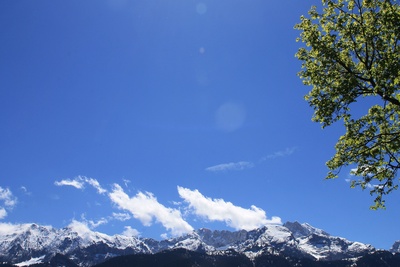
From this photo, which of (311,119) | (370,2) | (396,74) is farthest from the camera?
(311,119)

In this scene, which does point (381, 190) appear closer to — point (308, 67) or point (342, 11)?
point (308, 67)

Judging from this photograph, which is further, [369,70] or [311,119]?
[311,119]

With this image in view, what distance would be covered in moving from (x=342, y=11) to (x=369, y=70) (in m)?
5.06

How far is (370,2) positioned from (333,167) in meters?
11.1

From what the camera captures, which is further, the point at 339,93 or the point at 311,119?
the point at 311,119

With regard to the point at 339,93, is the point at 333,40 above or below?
above

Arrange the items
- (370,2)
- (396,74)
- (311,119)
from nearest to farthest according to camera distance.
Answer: (396,74) → (370,2) → (311,119)

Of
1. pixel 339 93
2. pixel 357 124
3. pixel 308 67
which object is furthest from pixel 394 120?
pixel 308 67

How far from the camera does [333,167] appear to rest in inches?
1039

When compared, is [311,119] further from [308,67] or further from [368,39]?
[368,39]

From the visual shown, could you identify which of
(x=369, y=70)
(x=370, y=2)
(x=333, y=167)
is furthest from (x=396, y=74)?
(x=333, y=167)

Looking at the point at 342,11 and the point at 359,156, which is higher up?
the point at 342,11

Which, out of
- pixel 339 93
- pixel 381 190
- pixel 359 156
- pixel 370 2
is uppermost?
pixel 370 2

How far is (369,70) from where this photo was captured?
23.7 m
